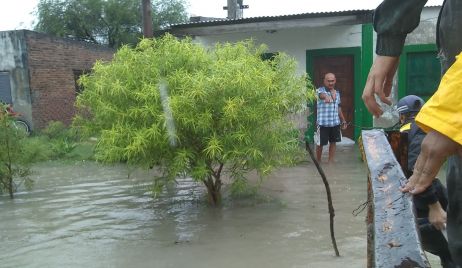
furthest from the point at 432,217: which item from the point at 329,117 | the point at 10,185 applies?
the point at 329,117

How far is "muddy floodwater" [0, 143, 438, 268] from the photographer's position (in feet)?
15.9

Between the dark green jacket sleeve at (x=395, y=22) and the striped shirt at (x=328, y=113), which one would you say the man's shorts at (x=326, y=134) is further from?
the dark green jacket sleeve at (x=395, y=22)

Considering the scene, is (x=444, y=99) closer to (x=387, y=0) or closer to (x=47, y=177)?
(x=387, y=0)

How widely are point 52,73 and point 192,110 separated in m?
13.4

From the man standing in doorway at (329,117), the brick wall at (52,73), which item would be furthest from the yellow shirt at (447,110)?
the brick wall at (52,73)

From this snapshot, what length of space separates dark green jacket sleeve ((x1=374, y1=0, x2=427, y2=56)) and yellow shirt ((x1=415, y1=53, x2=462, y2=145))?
1.76 feet

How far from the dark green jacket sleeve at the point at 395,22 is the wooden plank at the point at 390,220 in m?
0.36

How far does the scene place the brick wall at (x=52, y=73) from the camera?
55.6ft

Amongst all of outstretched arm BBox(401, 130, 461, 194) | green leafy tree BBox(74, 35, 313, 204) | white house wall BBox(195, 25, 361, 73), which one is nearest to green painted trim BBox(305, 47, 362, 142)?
white house wall BBox(195, 25, 361, 73)

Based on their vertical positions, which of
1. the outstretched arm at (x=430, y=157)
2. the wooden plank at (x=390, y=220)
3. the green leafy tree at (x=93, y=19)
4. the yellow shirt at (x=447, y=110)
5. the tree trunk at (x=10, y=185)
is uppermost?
the green leafy tree at (x=93, y=19)

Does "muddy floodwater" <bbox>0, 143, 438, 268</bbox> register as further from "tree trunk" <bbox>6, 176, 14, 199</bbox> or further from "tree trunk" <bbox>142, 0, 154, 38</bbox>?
"tree trunk" <bbox>142, 0, 154, 38</bbox>

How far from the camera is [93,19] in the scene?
3170cm

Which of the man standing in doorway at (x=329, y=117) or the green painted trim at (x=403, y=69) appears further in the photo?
the green painted trim at (x=403, y=69)

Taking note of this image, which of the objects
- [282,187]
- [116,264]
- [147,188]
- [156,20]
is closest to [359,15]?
[282,187]
